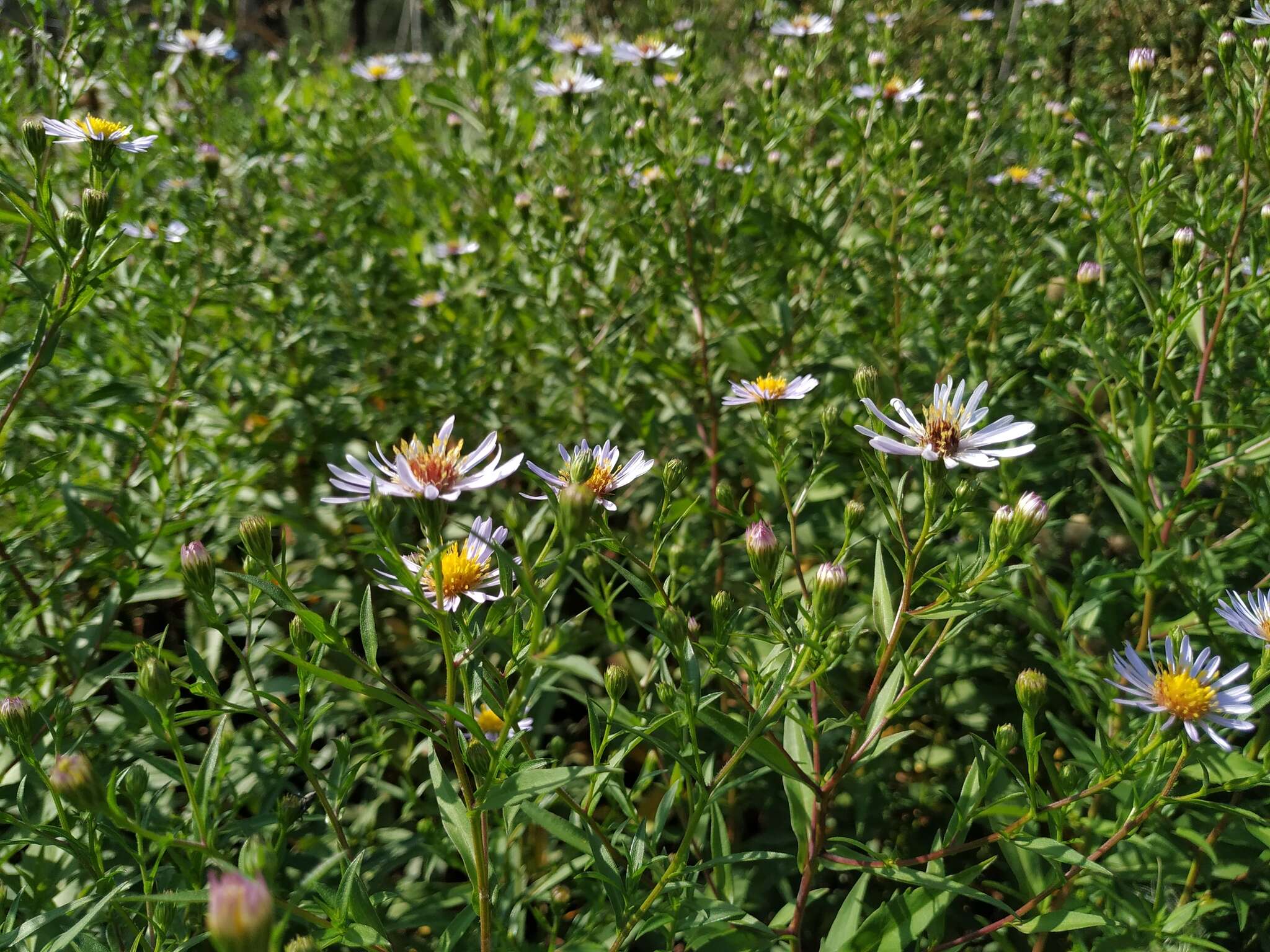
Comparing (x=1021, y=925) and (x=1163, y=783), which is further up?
(x=1163, y=783)

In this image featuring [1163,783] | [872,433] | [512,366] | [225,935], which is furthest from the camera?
[512,366]

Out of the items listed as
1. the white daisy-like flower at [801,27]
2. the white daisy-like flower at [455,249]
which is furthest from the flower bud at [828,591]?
the white daisy-like flower at [801,27]

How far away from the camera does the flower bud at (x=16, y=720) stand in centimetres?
107

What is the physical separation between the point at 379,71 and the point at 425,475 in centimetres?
283

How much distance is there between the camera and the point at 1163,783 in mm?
1272

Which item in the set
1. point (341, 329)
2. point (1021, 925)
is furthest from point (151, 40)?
point (1021, 925)

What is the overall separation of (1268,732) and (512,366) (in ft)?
6.59

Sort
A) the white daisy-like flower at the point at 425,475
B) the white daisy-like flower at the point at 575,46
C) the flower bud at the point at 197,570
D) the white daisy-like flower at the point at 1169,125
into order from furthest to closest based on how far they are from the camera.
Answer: the white daisy-like flower at the point at 575,46
the white daisy-like flower at the point at 1169,125
the flower bud at the point at 197,570
the white daisy-like flower at the point at 425,475

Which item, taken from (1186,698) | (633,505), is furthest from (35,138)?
(1186,698)

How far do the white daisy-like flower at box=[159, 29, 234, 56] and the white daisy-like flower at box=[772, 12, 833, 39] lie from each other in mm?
1595

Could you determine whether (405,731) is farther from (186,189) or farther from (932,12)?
(932,12)

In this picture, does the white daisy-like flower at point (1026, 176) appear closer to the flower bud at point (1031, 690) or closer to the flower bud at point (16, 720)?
the flower bud at point (1031, 690)

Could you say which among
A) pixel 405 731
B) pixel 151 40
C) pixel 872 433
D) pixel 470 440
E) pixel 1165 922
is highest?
pixel 872 433

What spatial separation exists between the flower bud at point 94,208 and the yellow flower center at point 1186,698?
158 centimetres
